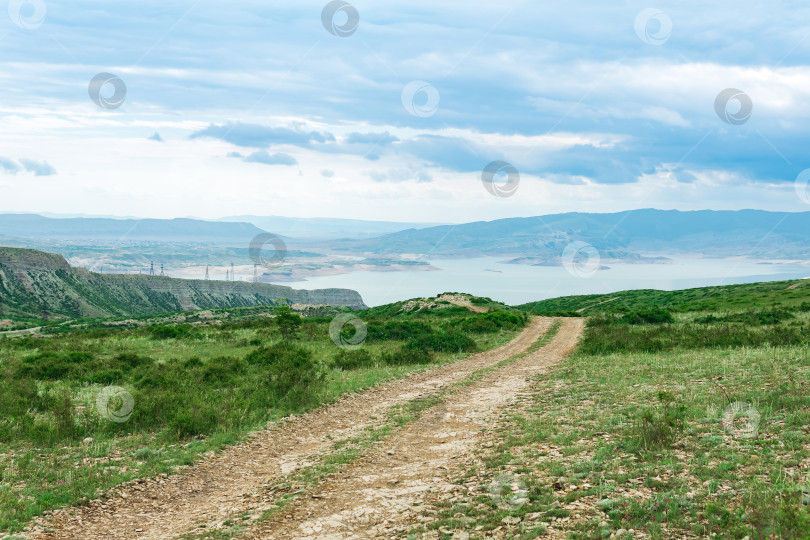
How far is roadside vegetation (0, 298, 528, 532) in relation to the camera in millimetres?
10555

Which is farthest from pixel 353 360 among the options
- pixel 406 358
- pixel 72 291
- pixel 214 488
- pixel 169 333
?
pixel 72 291

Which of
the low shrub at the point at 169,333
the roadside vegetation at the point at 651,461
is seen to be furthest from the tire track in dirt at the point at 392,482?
the low shrub at the point at 169,333

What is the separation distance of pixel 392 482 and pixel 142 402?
8.92 meters

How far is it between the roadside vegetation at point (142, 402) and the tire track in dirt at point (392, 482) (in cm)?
400

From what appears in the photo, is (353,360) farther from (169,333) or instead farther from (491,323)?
(169,333)

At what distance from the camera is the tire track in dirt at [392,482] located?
26.0 feet

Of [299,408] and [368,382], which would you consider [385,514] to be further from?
[368,382]

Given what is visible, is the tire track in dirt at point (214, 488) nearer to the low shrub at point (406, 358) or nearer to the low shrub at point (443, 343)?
the low shrub at point (406, 358)

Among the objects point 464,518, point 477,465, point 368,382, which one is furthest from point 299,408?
point 464,518

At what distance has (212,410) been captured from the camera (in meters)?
14.6

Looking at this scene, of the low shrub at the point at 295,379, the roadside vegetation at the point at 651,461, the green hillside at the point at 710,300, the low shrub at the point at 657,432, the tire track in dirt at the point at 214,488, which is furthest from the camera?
the green hillside at the point at 710,300

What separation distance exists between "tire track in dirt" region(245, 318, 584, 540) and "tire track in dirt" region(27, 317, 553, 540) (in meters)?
1.05

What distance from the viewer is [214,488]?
33.8 ft

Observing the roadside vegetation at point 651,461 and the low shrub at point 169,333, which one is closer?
the roadside vegetation at point 651,461
